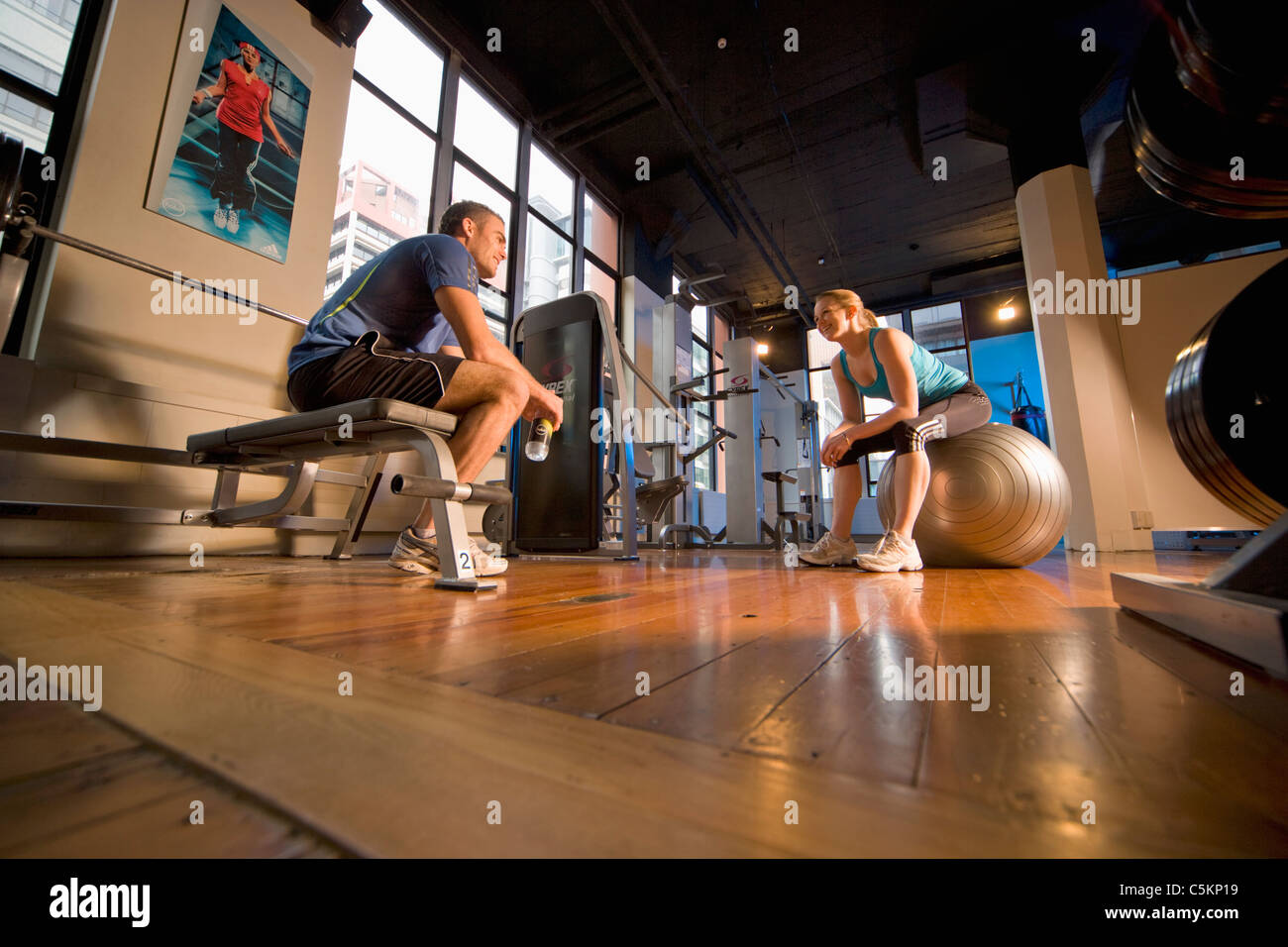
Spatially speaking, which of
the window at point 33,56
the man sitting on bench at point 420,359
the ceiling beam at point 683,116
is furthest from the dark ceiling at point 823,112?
the man sitting on bench at point 420,359

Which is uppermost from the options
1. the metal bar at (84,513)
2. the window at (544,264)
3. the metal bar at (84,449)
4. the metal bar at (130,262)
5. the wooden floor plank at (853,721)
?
the window at (544,264)

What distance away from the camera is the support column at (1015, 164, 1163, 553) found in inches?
151

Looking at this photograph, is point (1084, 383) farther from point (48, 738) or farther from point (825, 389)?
point (825, 389)

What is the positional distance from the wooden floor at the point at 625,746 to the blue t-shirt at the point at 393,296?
42.6 inches

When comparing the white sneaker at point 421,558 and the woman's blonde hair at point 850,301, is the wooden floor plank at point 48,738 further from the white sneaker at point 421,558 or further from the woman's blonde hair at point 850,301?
the woman's blonde hair at point 850,301

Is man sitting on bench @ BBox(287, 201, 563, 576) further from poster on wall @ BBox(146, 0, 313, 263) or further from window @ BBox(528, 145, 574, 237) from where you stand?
window @ BBox(528, 145, 574, 237)

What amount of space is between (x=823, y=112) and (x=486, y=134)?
3086 mm

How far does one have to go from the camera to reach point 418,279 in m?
1.65

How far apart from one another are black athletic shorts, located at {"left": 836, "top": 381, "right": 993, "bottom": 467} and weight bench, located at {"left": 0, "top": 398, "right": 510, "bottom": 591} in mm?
1433

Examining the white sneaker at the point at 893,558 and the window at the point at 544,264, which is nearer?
the white sneaker at the point at 893,558

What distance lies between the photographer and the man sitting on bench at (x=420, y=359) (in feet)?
5.00

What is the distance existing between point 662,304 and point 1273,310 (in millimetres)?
6282
